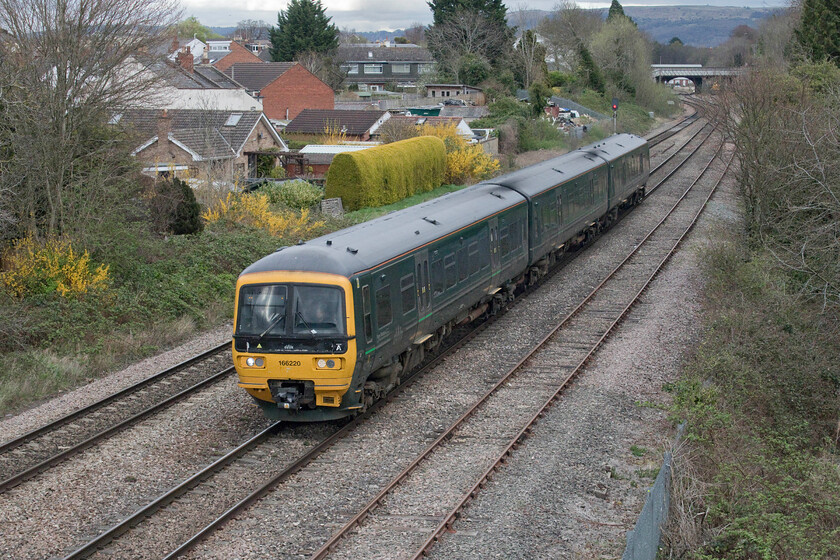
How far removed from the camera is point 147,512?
9.59 meters

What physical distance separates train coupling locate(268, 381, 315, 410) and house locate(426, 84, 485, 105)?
51728mm

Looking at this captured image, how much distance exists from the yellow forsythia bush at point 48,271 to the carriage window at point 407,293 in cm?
803

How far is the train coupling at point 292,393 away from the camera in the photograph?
11.5 meters

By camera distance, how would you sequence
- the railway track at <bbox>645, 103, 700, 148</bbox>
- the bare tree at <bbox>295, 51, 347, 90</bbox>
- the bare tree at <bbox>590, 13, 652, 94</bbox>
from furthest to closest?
the bare tree at <bbox>295, 51, 347, 90</bbox> → the bare tree at <bbox>590, 13, 652, 94</bbox> → the railway track at <bbox>645, 103, 700, 148</bbox>

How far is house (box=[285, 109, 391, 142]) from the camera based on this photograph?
47125 millimetres

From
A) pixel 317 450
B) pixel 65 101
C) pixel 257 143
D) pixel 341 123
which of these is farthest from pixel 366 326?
pixel 341 123

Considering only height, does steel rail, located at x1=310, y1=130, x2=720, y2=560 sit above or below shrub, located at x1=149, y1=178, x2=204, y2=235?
below

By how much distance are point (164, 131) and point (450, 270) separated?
59.8ft

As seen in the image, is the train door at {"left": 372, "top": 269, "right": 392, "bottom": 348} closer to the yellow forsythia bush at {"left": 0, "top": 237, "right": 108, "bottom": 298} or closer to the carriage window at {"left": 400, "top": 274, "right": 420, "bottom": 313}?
the carriage window at {"left": 400, "top": 274, "right": 420, "bottom": 313}

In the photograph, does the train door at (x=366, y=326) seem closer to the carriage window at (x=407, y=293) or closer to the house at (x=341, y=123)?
the carriage window at (x=407, y=293)

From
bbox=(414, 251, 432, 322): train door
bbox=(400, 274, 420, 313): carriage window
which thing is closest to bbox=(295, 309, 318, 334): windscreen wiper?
bbox=(400, 274, 420, 313): carriage window

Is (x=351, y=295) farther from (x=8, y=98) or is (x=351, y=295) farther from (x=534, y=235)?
(x=8, y=98)

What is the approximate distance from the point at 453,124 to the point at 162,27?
21.5 metres

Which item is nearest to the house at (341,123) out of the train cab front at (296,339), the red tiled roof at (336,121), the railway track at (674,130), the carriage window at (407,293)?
the red tiled roof at (336,121)
